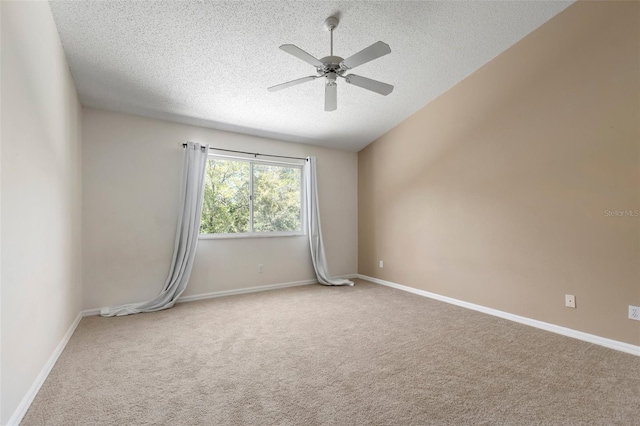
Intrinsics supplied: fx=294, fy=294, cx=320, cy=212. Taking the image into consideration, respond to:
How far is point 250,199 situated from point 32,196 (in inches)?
107

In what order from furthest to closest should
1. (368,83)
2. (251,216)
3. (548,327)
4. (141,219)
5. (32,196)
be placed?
(251,216) → (141,219) → (548,327) → (368,83) → (32,196)

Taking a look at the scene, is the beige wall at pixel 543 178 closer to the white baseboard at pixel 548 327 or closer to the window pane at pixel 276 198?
the white baseboard at pixel 548 327

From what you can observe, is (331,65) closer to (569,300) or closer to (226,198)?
(226,198)

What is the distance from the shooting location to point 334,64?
2.29 metres

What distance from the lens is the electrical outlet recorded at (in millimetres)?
2615

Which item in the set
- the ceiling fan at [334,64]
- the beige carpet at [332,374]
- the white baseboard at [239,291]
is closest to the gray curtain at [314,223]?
the white baseboard at [239,291]

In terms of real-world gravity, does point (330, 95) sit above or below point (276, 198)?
above

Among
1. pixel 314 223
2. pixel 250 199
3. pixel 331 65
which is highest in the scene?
pixel 331 65

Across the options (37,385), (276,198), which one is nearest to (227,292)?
(276,198)

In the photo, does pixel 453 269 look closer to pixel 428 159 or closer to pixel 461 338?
pixel 461 338

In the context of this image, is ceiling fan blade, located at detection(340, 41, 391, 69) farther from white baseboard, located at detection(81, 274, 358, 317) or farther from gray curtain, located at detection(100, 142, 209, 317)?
white baseboard, located at detection(81, 274, 358, 317)

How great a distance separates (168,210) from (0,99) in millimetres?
2455

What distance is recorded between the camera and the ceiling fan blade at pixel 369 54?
2.02 meters

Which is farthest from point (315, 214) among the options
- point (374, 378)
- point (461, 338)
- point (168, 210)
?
point (374, 378)
